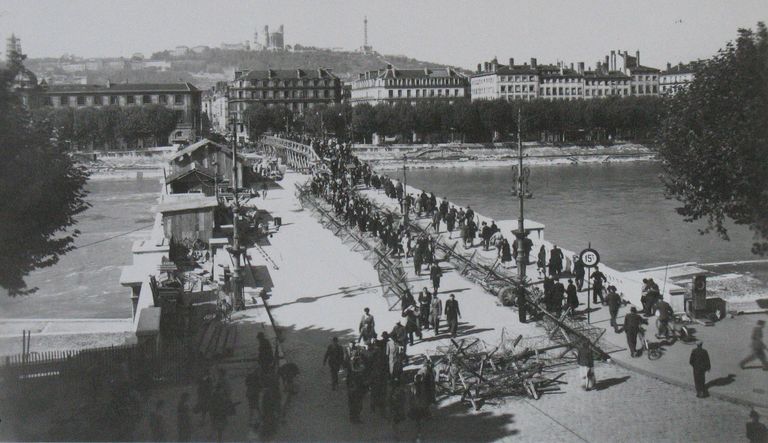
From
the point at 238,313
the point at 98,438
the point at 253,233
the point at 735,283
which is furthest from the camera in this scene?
the point at 253,233

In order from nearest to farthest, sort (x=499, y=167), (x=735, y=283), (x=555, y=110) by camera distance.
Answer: (x=735, y=283)
(x=499, y=167)
(x=555, y=110)

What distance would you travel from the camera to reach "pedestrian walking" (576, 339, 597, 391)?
13.8 meters

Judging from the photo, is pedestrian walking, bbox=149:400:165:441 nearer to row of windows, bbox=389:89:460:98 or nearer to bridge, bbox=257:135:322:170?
bridge, bbox=257:135:322:170

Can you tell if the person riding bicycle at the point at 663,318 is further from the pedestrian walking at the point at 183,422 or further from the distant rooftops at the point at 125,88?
the distant rooftops at the point at 125,88

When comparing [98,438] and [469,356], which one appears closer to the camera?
[98,438]

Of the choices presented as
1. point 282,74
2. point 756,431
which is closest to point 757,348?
point 756,431

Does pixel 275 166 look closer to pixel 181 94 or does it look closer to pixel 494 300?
pixel 494 300

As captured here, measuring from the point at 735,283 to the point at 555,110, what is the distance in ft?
266

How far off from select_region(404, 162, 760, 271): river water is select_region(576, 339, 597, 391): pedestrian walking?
18.2 meters

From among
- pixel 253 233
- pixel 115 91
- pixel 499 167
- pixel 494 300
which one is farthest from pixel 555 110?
pixel 494 300

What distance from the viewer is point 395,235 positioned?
26.5 m

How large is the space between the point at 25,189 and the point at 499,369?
895cm

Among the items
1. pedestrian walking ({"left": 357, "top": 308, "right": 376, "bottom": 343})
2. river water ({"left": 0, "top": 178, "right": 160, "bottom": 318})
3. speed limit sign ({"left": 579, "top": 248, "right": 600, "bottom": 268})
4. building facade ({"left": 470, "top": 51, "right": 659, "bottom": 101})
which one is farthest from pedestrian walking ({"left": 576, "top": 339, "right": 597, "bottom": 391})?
building facade ({"left": 470, "top": 51, "right": 659, "bottom": 101})

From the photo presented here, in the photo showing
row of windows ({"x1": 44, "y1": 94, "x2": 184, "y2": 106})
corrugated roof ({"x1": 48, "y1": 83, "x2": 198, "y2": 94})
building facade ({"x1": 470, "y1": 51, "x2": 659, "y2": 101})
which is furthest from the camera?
building facade ({"x1": 470, "y1": 51, "x2": 659, "y2": 101})
